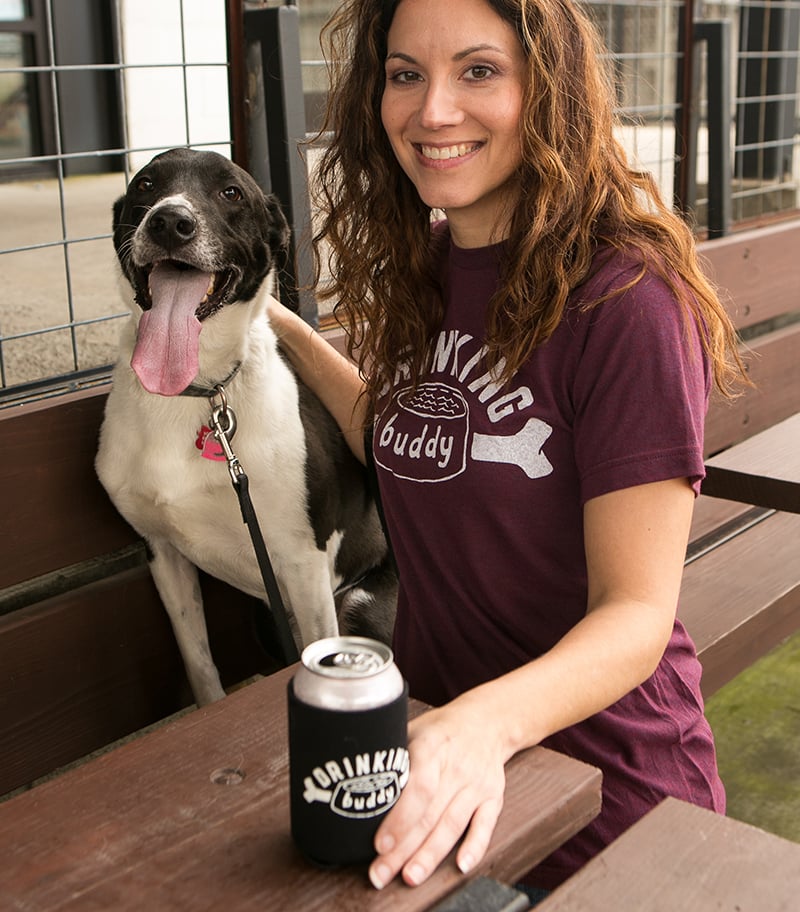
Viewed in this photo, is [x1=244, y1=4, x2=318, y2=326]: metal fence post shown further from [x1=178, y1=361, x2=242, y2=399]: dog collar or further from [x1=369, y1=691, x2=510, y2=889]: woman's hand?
[x1=369, y1=691, x2=510, y2=889]: woman's hand

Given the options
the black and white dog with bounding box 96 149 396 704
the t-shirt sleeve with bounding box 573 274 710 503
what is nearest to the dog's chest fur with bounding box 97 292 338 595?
the black and white dog with bounding box 96 149 396 704

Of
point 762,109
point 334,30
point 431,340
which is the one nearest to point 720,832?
point 431,340

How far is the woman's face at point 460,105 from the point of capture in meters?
1.56

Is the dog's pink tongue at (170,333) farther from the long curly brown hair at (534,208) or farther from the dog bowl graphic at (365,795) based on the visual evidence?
the dog bowl graphic at (365,795)

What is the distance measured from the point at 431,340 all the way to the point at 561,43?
45 cm

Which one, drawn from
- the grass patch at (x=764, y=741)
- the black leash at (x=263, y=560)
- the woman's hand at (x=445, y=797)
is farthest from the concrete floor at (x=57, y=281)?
the grass patch at (x=764, y=741)

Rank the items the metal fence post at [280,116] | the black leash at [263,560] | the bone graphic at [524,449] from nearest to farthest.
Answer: the bone graphic at [524,449] → the black leash at [263,560] → the metal fence post at [280,116]

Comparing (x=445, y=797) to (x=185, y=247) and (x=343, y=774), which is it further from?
(x=185, y=247)

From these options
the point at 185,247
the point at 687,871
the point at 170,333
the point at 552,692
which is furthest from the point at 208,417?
the point at 687,871

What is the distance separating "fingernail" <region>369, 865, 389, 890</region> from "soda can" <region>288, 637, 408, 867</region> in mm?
17

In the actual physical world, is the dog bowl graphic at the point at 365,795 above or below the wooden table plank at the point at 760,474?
above

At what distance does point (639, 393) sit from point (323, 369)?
108 cm

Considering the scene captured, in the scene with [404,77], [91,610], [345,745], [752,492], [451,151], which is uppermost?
[404,77]

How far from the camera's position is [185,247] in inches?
84.2
